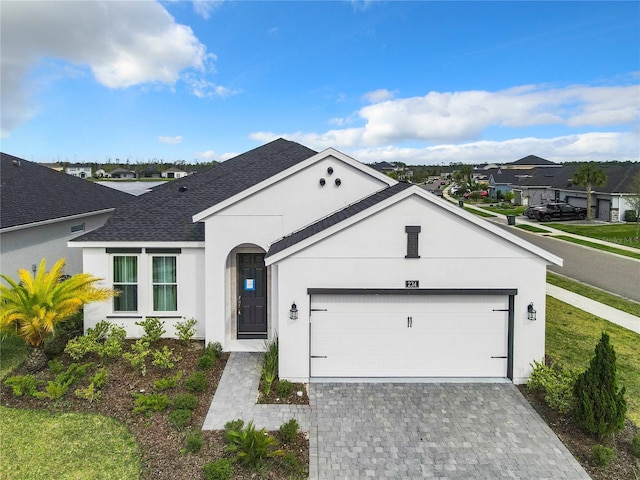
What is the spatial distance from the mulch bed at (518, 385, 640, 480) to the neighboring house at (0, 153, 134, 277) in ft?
53.5

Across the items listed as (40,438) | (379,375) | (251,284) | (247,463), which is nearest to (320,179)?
(251,284)

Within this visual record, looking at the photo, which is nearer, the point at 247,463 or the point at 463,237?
the point at 247,463

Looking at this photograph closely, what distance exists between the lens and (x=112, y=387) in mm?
9789

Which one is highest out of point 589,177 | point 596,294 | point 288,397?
point 589,177

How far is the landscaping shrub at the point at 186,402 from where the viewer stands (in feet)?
28.7

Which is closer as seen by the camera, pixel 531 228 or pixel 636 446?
pixel 636 446

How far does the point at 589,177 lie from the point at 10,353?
151 feet

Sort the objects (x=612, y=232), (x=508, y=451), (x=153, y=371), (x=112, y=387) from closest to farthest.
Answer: (x=508, y=451) < (x=112, y=387) < (x=153, y=371) < (x=612, y=232)

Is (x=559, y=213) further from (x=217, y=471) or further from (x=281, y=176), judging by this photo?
(x=217, y=471)

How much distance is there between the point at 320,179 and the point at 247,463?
750 centimetres

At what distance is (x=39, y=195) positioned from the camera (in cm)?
1825

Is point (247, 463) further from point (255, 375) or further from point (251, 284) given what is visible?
point (251, 284)

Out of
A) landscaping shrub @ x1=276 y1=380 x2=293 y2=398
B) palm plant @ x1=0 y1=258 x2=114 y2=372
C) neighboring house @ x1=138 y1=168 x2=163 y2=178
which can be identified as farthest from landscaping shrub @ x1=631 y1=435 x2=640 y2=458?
neighboring house @ x1=138 y1=168 x2=163 y2=178

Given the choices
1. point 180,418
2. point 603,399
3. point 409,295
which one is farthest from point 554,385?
point 180,418
